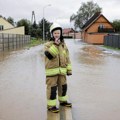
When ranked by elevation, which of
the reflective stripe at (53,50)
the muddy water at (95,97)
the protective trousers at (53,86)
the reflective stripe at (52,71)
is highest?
the reflective stripe at (53,50)

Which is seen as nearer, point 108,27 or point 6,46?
point 6,46

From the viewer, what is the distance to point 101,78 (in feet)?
41.9

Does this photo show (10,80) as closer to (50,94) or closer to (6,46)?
(50,94)

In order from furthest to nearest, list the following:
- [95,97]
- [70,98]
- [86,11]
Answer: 1. [86,11]
2. [95,97]
3. [70,98]

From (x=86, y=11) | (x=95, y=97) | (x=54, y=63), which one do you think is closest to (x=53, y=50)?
(x=54, y=63)

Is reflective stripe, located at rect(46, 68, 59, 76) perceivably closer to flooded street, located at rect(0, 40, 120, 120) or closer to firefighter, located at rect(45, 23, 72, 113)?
firefighter, located at rect(45, 23, 72, 113)

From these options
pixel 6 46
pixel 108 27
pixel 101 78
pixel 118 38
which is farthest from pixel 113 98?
pixel 108 27

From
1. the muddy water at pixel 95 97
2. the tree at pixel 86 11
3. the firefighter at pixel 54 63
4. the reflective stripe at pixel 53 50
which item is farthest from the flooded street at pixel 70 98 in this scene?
the tree at pixel 86 11

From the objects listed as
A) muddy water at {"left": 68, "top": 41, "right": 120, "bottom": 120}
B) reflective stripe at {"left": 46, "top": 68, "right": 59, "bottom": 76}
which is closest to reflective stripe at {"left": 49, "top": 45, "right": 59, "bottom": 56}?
reflective stripe at {"left": 46, "top": 68, "right": 59, "bottom": 76}

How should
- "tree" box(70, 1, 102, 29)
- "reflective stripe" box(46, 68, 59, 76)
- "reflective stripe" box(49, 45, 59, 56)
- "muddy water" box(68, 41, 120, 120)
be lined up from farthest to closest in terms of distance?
"tree" box(70, 1, 102, 29) < "muddy water" box(68, 41, 120, 120) < "reflective stripe" box(46, 68, 59, 76) < "reflective stripe" box(49, 45, 59, 56)

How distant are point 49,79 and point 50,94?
30cm

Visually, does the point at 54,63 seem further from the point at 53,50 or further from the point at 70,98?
the point at 70,98

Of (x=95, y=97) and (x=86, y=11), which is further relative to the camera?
(x=86, y=11)

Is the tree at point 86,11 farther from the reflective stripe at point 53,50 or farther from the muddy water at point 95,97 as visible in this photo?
A: the reflective stripe at point 53,50
